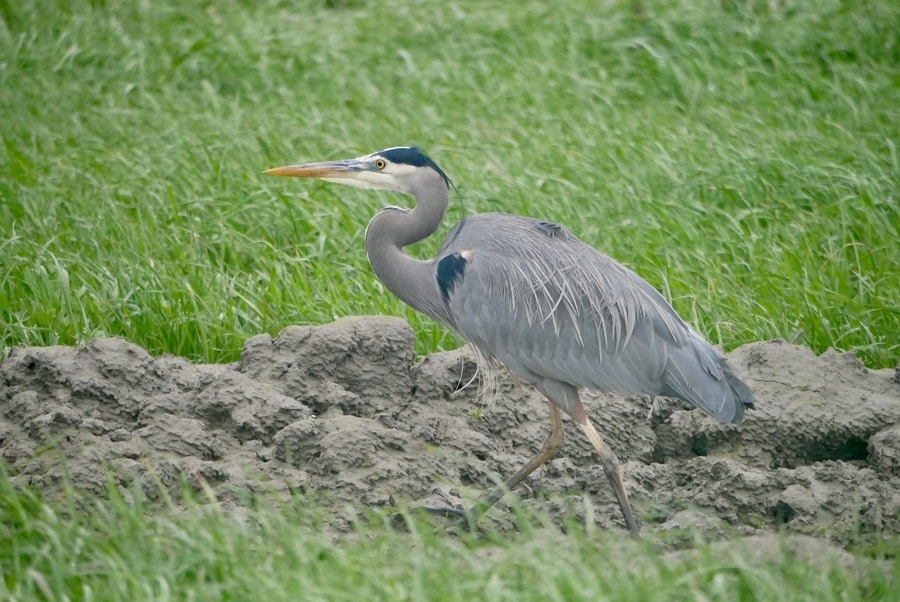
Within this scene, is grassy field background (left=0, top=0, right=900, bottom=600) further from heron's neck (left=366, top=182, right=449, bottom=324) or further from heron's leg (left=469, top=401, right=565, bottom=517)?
heron's neck (left=366, top=182, right=449, bottom=324)

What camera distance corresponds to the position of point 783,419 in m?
4.98

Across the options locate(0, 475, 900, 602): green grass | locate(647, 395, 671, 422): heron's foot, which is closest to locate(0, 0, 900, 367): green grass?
locate(647, 395, 671, 422): heron's foot

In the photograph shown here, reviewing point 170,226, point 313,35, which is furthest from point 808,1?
point 170,226

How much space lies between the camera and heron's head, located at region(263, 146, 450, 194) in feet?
16.8

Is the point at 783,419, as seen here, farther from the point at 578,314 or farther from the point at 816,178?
the point at 816,178

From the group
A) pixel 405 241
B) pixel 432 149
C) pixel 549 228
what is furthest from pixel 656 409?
pixel 432 149

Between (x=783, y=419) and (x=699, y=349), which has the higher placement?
(x=699, y=349)

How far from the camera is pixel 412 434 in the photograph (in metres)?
4.89

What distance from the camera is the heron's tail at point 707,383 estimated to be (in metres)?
4.60

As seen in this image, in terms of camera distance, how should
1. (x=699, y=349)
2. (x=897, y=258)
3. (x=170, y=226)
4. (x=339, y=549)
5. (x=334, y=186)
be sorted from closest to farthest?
(x=339, y=549) → (x=699, y=349) → (x=897, y=258) → (x=170, y=226) → (x=334, y=186)

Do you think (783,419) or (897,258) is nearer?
(783,419)

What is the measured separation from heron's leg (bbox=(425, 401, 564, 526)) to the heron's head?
1.06 meters

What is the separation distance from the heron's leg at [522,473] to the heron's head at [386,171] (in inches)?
41.6

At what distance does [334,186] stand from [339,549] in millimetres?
4205
